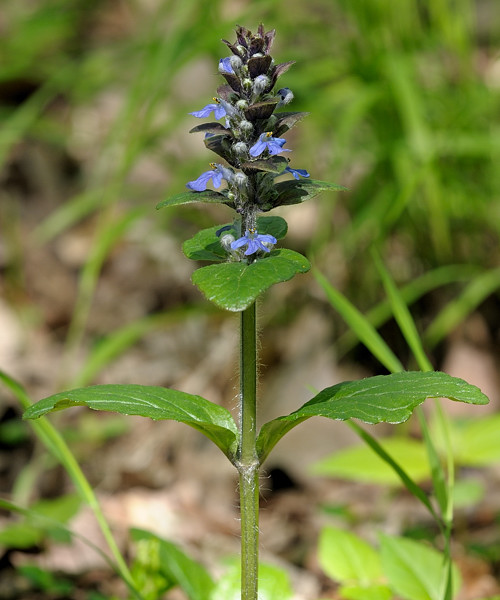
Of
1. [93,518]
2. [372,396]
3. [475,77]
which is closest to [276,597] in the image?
[372,396]

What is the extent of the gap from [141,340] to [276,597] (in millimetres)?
2710

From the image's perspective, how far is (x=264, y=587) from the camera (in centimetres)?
161

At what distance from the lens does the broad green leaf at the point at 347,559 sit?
5.80 ft

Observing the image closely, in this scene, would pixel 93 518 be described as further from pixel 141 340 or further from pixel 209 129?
pixel 209 129

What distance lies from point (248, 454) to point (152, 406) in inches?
7.3

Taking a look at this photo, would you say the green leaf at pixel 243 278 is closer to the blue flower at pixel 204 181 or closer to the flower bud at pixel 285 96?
the blue flower at pixel 204 181

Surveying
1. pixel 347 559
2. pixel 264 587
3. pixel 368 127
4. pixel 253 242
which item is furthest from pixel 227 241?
pixel 368 127

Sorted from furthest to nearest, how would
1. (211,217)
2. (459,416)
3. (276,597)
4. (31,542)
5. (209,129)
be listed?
(211,217)
(459,416)
(31,542)
(276,597)
(209,129)

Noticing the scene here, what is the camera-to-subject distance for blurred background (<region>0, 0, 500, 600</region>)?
116 inches

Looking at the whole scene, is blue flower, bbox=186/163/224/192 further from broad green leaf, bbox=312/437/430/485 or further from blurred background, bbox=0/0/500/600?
blurred background, bbox=0/0/500/600

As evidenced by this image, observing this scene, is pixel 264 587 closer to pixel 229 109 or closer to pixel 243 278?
pixel 243 278

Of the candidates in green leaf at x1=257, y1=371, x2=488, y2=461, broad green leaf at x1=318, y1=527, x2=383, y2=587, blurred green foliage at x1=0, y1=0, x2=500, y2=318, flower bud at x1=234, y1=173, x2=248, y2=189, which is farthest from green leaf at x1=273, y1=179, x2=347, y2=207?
blurred green foliage at x1=0, y1=0, x2=500, y2=318

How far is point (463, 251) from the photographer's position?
3.63 m

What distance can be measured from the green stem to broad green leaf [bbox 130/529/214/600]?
14.9 inches
